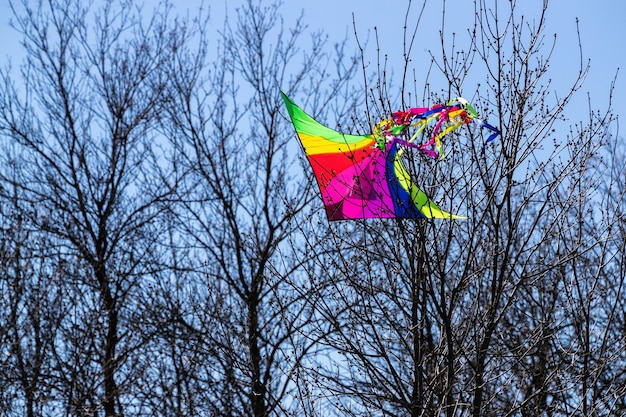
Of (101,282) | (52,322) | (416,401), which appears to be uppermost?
(101,282)

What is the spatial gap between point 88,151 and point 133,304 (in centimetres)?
249

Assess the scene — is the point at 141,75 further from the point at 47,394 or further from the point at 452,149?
the point at 452,149

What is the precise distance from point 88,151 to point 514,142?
794cm

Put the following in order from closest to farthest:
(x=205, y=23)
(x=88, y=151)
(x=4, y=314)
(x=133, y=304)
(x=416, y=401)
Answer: (x=416, y=401), (x=4, y=314), (x=133, y=304), (x=88, y=151), (x=205, y=23)

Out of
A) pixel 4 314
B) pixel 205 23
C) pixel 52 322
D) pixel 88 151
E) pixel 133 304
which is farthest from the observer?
pixel 205 23

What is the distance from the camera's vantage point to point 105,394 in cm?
1025

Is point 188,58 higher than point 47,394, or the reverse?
point 188,58

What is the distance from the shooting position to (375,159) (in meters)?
5.84

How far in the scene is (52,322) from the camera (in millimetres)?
9922

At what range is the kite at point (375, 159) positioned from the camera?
572cm

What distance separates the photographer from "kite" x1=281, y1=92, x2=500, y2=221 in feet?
18.8

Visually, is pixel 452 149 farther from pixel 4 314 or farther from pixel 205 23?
pixel 205 23

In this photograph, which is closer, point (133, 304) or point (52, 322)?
point (52, 322)

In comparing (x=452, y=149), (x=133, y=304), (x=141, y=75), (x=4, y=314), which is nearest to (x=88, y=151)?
(x=141, y=75)
